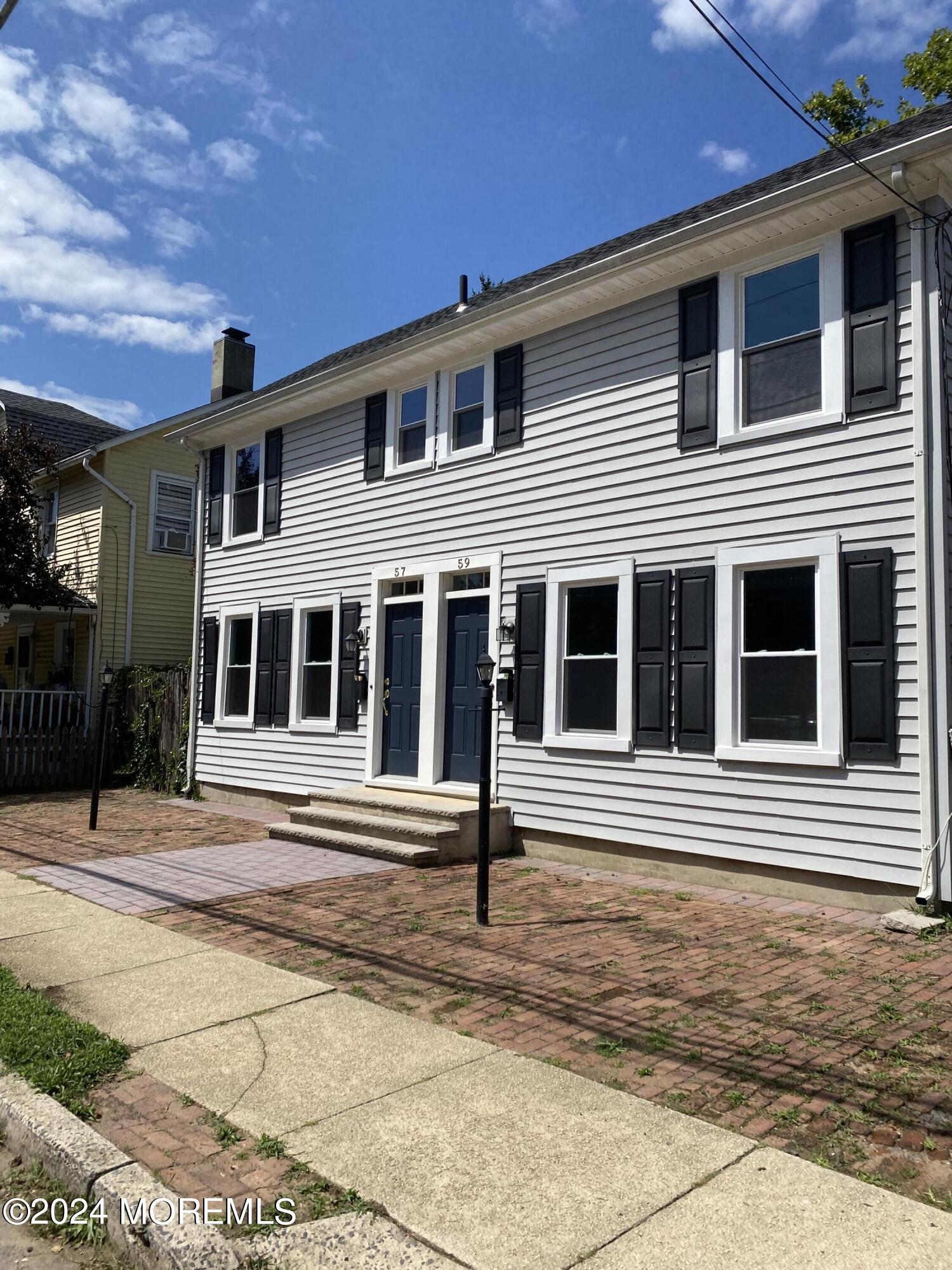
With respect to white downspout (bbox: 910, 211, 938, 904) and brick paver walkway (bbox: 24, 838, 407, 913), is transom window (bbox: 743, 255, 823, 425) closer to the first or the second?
white downspout (bbox: 910, 211, 938, 904)

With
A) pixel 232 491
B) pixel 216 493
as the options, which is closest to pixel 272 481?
pixel 232 491

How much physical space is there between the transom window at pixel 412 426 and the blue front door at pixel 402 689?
1858mm

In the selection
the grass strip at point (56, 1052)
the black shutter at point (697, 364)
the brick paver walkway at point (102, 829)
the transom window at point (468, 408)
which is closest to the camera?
the grass strip at point (56, 1052)

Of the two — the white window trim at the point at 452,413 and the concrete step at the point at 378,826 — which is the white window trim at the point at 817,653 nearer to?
the concrete step at the point at 378,826

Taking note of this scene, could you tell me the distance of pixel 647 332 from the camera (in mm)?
8938

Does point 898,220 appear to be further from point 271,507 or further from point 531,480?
point 271,507

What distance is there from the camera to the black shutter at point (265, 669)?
13.4 metres

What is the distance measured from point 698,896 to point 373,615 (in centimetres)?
561

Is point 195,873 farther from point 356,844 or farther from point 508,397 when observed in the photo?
point 508,397

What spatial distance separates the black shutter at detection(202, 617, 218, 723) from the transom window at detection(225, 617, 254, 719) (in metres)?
0.26

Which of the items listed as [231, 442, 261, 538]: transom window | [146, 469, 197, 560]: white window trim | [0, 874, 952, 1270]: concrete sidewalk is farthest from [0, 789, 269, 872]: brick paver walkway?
[146, 469, 197, 560]: white window trim

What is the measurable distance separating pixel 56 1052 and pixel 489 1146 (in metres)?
2.15

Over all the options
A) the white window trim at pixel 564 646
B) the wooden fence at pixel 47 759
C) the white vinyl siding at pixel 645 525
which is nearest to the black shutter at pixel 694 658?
the white vinyl siding at pixel 645 525

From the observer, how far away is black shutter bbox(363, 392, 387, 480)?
469 inches
